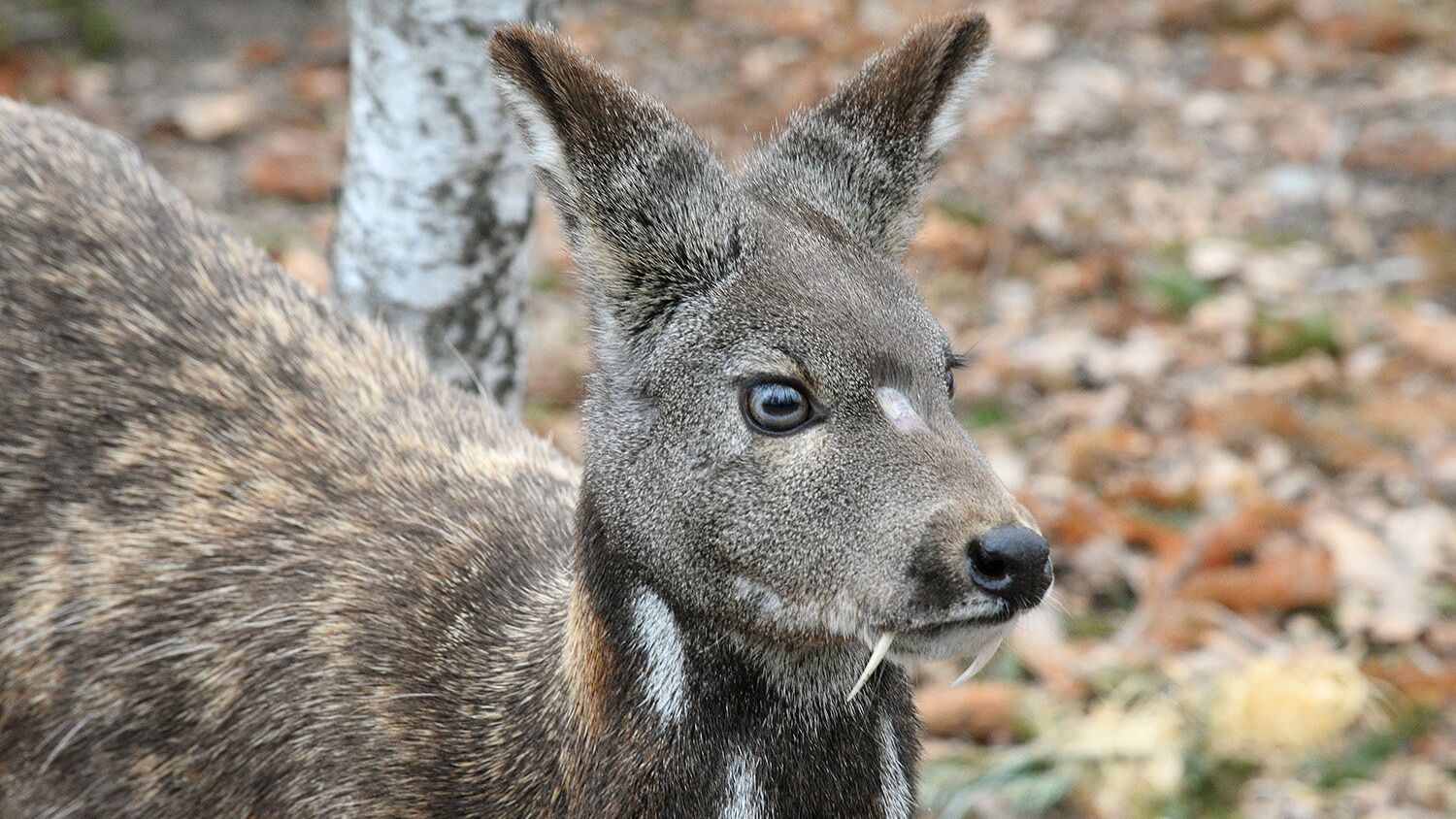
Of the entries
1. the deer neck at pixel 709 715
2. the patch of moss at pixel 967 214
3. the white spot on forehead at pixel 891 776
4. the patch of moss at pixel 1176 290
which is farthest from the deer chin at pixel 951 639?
the patch of moss at pixel 967 214

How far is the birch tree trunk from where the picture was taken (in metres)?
4.78

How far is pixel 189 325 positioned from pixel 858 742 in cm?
205

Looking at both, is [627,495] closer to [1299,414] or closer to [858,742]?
[858,742]

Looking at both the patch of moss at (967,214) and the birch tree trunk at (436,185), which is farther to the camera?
the patch of moss at (967,214)

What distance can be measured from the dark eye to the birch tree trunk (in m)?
1.68

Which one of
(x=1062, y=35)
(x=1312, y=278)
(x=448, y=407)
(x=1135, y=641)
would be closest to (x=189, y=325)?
(x=448, y=407)

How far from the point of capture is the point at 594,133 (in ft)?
11.1

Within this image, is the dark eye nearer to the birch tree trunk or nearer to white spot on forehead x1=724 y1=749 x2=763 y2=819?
white spot on forehead x1=724 y1=749 x2=763 y2=819

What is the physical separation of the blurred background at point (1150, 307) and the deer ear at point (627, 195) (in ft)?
0.79

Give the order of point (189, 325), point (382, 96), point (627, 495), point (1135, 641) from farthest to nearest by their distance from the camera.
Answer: point (1135, 641) < point (382, 96) < point (189, 325) < point (627, 495)

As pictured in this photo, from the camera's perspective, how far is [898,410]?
10.4ft

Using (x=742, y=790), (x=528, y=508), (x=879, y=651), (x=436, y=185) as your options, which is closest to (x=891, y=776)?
(x=742, y=790)

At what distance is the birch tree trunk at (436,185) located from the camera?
4777 mm

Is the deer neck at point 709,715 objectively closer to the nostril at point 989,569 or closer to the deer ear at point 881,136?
the nostril at point 989,569
